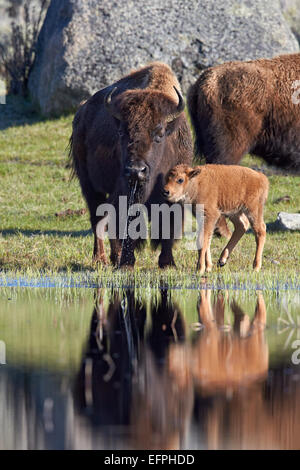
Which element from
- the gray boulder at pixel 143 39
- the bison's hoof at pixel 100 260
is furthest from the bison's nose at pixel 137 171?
the gray boulder at pixel 143 39

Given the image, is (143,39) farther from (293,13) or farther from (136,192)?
(293,13)

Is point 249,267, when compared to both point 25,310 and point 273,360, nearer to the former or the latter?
point 25,310

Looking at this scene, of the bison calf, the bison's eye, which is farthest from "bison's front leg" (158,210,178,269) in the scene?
the bison's eye

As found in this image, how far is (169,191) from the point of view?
27.6 ft

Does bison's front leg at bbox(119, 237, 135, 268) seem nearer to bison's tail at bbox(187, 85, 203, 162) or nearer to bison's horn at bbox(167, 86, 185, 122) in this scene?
bison's horn at bbox(167, 86, 185, 122)

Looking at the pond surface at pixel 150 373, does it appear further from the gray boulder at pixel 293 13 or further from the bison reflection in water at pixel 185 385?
the gray boulder at pixel 293 13

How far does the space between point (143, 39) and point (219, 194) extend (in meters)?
8.72

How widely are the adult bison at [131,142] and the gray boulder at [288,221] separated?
2.45 meters

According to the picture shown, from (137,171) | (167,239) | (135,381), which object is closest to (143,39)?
(167,239)

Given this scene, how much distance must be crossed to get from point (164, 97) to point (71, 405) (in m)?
4.96

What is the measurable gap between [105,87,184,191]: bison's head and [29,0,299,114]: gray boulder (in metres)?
7.99

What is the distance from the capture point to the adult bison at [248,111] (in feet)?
33.3

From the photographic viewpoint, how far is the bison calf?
27.9ft
